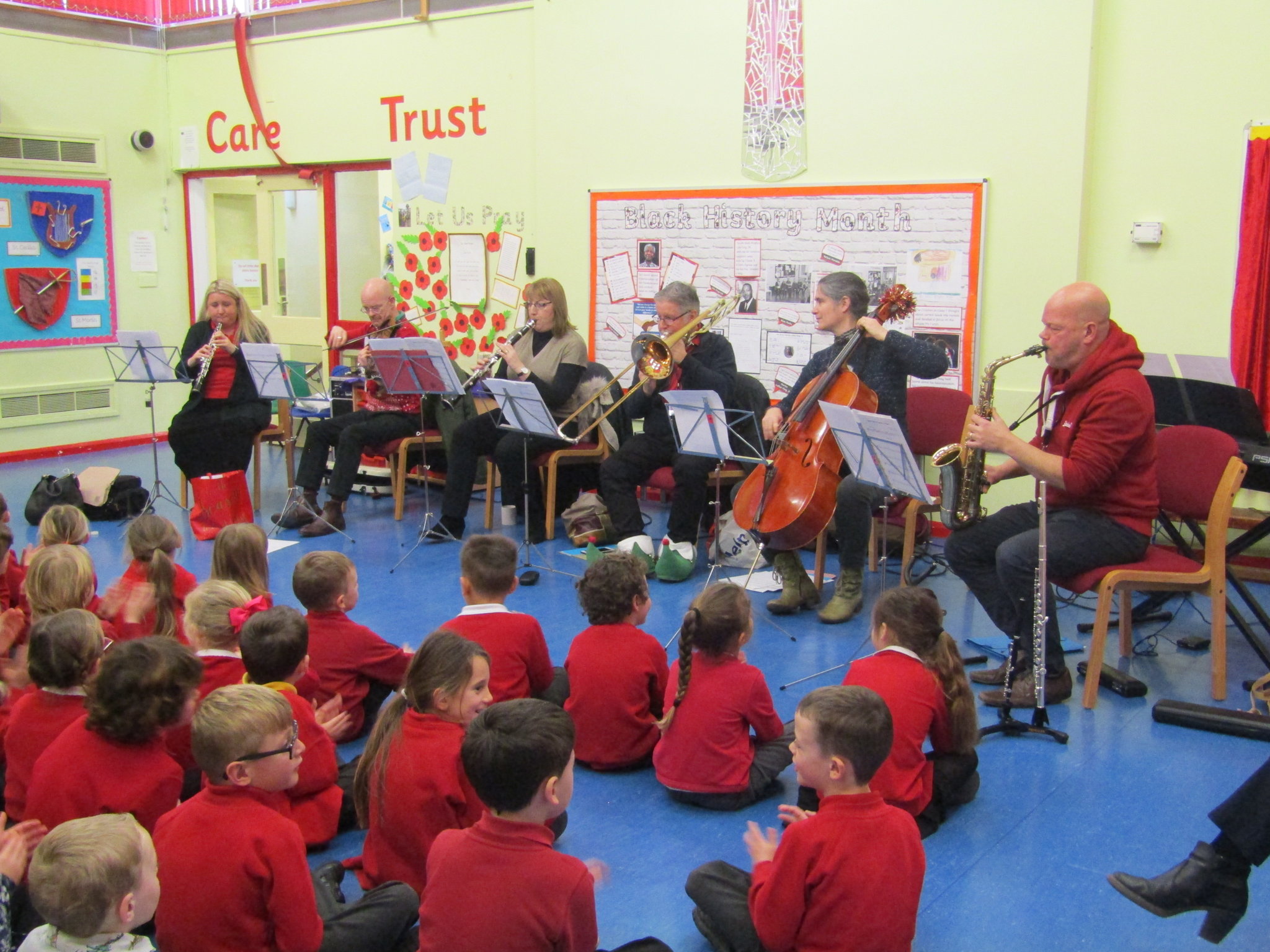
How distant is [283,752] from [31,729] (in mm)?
816

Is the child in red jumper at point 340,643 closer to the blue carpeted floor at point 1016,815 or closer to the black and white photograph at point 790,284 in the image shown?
the blue carpeted floor at point 1016,815

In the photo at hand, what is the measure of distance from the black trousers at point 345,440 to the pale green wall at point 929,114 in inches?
55.7

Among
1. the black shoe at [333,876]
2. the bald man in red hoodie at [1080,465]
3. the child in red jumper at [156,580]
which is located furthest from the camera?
the bald man in red hoodie at [1080,465]

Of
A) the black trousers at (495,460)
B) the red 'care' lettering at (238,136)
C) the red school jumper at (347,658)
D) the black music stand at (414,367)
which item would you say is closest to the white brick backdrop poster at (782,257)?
the black trousers at (495,460)

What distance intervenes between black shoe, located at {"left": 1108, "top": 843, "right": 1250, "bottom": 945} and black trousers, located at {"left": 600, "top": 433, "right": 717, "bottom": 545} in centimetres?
316

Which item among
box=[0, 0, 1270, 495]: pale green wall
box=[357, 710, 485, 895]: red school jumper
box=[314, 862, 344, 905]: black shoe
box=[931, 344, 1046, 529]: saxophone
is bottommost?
box=[314, 862, 344, 905]: black shoe

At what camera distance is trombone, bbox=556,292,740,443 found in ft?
17.1

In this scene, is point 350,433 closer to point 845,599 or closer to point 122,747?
point 845,599

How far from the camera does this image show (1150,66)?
506 centimetres

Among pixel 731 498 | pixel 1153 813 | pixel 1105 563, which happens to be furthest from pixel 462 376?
pixel 1153 813

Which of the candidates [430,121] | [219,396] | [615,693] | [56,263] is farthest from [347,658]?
[56,263]

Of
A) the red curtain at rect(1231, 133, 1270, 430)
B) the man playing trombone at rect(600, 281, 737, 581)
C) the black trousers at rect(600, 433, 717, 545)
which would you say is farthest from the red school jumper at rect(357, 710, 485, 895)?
the red curtain at rect(1231, 133, 1270, 430)

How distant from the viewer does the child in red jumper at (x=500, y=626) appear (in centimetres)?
310

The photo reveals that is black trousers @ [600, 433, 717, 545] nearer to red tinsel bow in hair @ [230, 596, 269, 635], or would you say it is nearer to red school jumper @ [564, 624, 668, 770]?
red school jumper @ [564, 624, 668, 770]
